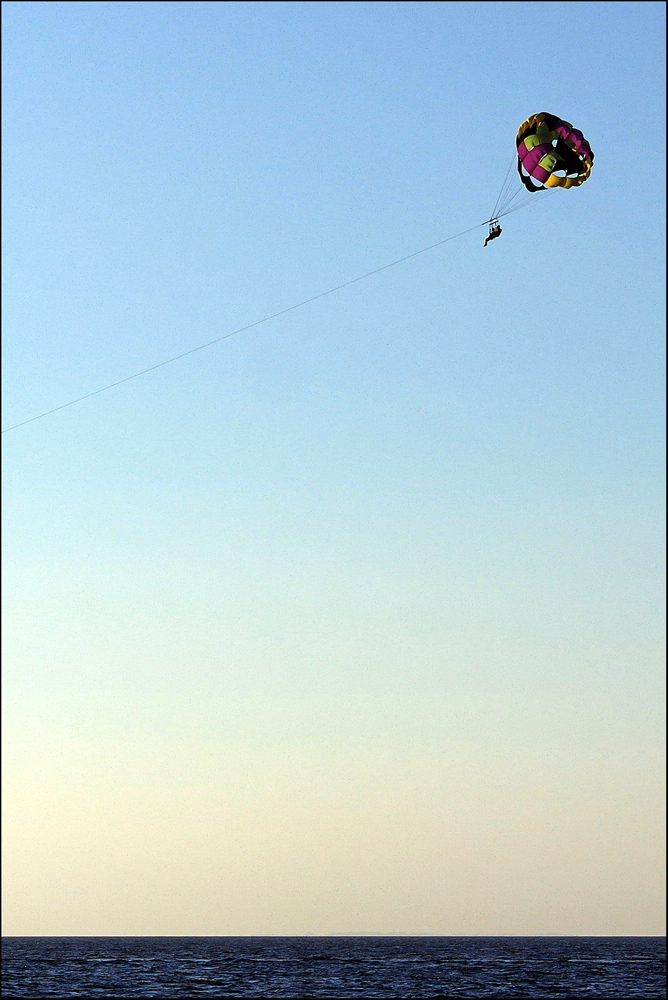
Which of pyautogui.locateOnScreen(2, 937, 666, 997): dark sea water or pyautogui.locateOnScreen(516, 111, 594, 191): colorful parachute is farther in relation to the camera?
pyautogui.locateOnScreen(2, 937, 666, 997): dark sea water

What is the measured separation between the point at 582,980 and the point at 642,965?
143 ft

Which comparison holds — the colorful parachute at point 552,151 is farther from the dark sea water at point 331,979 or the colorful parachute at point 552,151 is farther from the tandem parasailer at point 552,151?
the dark sea water at point 331,979

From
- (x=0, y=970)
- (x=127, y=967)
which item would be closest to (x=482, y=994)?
(x=127, y=967)

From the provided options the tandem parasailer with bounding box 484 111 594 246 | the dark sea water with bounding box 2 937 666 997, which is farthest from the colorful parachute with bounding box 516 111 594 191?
the dark sea water with bounding box 2 937 666 997

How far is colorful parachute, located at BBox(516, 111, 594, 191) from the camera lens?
50.6 meters

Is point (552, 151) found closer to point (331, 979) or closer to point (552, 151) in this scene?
point (552, 151)

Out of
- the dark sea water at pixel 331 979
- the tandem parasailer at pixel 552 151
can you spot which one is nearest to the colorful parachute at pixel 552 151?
the tandem parasailer at pixel 552 151

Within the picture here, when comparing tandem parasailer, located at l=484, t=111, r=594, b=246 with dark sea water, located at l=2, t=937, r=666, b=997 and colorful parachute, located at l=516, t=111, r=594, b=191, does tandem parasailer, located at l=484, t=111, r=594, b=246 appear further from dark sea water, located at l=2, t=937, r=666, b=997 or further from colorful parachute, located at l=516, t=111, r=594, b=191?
dark sea water, located at l=2, t=937, r=666, b=997

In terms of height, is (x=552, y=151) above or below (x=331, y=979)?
above

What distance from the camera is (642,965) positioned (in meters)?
163

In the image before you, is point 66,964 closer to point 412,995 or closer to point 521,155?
point 412,995

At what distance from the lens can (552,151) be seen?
166 feet

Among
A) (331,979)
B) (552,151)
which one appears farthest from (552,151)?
(331,979)

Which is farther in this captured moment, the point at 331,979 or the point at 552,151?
the point at 331,979
